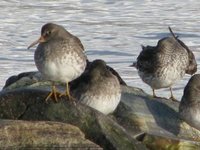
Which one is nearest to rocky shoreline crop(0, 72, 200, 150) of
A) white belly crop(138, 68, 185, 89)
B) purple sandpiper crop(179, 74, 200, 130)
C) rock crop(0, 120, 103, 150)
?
rock crop(0, 120, 103, 150)

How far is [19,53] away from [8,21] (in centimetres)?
497

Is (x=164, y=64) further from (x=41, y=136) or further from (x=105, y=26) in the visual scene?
(x=105, y=26)

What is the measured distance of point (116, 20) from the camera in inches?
961

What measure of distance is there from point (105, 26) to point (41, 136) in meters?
14.7

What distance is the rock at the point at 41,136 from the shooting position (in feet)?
28.7

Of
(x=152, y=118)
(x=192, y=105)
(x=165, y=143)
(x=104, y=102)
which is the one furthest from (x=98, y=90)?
(x=192, y=105)

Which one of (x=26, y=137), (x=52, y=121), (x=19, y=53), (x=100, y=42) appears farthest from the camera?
(x=100, y=42)

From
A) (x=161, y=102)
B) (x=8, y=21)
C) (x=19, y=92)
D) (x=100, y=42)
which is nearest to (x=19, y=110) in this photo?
(x=19, y=92)

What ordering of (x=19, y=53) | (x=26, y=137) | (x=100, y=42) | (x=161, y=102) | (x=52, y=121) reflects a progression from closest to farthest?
(x=26, y=137), (x=52, y=121), (x=161, y=102), (x=19, y=53), (x=100, y=42)

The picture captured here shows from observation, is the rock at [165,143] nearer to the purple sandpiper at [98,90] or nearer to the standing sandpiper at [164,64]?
the purple sandpiper at [98,90]

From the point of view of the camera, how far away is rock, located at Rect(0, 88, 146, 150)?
9567 mm

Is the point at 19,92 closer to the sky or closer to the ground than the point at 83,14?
closer to the sky

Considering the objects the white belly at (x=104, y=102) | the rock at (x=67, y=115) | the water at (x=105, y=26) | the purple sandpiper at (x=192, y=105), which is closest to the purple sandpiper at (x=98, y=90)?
the white belly at (x=104, y=102)

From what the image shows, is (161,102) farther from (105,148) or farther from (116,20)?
(116,20)
